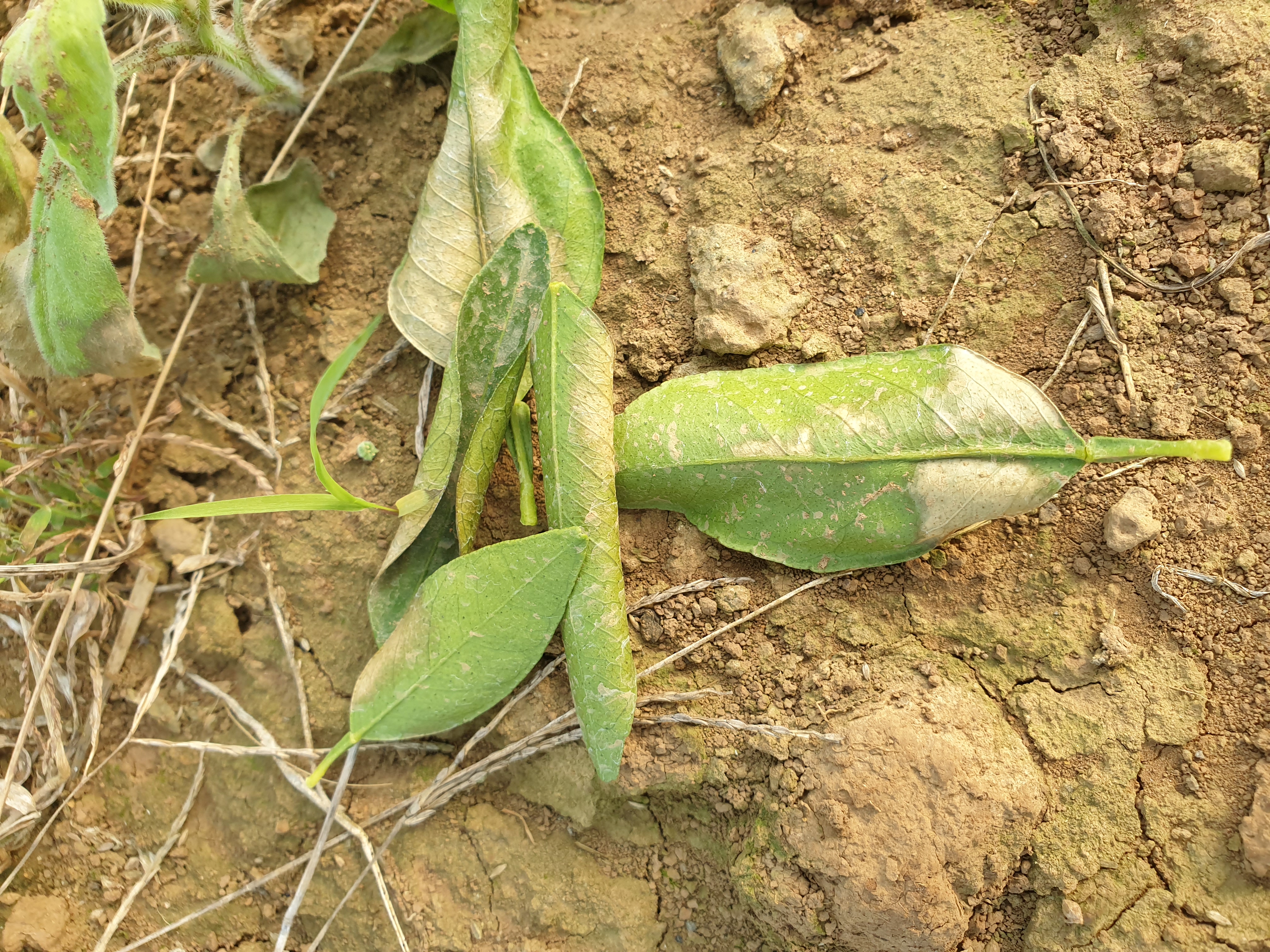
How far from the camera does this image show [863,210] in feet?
5.81

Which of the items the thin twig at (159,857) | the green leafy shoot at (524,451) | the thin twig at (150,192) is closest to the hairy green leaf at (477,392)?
the green leafy shoot at (524,451)

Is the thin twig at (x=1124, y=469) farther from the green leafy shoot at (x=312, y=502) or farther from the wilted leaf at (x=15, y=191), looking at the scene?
the wilted leaf at (x=15, y=191)

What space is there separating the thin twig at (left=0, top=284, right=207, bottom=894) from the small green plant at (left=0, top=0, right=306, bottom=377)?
0.13 meters

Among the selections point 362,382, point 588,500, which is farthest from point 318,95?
point 588,500

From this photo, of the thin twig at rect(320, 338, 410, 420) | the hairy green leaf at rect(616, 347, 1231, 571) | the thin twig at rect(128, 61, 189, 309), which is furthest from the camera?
the thin twig at rect(128, 61, 189, 309)

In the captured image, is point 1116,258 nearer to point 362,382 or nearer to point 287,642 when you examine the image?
point 362,382

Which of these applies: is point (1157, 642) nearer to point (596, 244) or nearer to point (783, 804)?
point (783, 804)

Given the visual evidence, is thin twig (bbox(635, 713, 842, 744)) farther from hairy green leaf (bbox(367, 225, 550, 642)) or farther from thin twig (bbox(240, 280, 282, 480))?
thin twig (bbox(240, 280, 282, 480))

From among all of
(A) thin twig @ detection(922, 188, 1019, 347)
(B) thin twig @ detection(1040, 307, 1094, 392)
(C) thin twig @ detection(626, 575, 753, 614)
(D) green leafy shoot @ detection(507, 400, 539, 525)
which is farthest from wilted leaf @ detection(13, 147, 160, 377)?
(B) thin twig @ detection(1040, 307, 1094, 392)

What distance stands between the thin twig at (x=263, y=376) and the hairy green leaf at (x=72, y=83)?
0.54 metres

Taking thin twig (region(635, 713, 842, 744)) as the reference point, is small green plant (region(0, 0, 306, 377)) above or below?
above

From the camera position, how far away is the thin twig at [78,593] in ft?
6.20

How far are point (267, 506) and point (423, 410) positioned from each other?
0.41 metres

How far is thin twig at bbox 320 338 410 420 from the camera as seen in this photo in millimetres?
1948
